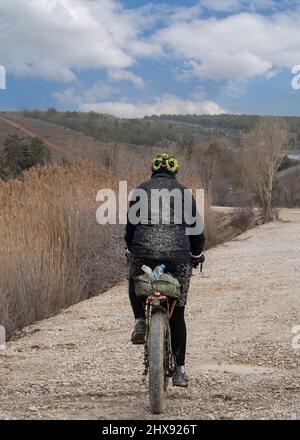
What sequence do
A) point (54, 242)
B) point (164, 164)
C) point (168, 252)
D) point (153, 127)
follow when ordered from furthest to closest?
point (153, 127)
point (54, 242)
point (164, 164)
point (168, 252)

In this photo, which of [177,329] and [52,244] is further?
[52,244]

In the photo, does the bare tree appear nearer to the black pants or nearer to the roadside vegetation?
the roadside vegetation

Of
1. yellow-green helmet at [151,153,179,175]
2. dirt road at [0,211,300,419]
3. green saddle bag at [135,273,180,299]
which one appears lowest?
dirt road at [0,211,300,419]

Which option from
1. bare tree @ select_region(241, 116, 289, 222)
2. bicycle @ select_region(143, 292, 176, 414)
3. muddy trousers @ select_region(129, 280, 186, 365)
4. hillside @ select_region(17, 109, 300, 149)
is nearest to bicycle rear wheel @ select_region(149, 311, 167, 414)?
bicycle @ select_region(143, 292, 176, 414)

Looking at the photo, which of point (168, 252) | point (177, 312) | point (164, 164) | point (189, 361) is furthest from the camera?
point (189, 361)

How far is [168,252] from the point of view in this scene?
477cm

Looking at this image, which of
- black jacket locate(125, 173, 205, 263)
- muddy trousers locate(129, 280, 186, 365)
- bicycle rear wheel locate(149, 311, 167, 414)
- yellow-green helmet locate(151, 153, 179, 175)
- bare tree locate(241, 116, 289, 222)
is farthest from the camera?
bare tree locate(241, 116, 289, 222)

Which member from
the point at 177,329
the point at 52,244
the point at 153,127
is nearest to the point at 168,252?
the point at 177,329

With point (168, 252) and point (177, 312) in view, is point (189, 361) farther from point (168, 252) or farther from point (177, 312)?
point (168, 252)

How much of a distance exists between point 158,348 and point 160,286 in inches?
17.4

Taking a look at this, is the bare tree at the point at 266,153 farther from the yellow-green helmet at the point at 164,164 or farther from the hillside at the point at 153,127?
the hillside at the point at 153,127

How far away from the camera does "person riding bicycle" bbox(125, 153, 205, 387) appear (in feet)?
15.7

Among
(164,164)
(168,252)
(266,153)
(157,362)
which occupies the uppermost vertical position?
(266,153)

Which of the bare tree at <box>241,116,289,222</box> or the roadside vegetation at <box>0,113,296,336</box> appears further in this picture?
the bare tree at <box>241,116,289,222</box>
